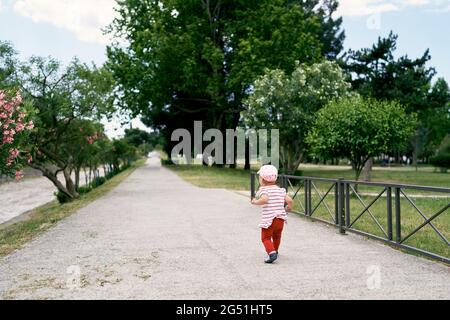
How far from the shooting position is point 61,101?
1820cm

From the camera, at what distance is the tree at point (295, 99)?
2534 cm

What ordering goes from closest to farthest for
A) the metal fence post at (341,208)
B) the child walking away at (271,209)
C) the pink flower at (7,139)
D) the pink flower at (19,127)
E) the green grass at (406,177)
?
the child walking away at (271,209), the metal fence post at (341,208), the pink flower at (7,139), the pink flower at (19,127), the green grass at (406,177)

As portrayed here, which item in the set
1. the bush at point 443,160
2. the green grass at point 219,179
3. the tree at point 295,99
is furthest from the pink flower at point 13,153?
the bush at point 443,160

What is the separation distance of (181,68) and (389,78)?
13601 mm

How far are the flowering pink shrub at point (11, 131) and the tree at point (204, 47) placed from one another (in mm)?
20733

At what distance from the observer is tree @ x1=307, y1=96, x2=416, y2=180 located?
56.4ft

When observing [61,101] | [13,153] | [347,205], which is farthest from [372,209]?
[61,101]

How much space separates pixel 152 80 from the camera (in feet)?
113

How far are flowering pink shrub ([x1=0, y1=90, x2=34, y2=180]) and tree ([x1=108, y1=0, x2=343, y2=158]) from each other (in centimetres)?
2073

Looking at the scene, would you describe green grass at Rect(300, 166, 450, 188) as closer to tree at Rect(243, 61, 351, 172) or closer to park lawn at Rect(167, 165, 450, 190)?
park lawn at Rect(167, 165, 450, 190)

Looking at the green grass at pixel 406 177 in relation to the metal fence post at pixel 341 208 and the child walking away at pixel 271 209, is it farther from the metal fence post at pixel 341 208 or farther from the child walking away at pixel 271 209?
the child walking away at pixel 271 209

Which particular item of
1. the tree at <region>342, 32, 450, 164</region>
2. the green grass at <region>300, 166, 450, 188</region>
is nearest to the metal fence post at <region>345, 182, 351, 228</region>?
the green grass at <region>300, 166, 450, 188</region>
